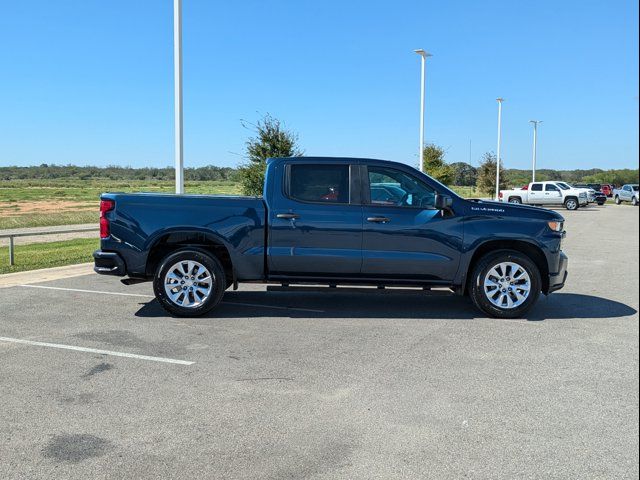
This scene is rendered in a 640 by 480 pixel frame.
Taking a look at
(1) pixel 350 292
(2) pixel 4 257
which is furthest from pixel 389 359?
(2) pixel 4 257

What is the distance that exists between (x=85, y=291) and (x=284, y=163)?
388cm

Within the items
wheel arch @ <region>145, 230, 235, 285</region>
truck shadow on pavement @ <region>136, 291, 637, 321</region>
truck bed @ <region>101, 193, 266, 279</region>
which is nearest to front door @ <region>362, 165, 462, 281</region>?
truck shadow on pavement @ <region>136, 291, 637, 321</region>

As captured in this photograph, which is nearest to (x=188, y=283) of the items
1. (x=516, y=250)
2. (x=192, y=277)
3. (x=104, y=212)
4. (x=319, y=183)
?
(x=192, y=277)

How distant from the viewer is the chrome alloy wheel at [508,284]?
7266 millimetres

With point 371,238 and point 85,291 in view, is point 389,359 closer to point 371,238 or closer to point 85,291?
point 371,238

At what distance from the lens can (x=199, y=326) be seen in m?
6.89

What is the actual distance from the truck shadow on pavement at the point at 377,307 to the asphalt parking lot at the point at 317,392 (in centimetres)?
6

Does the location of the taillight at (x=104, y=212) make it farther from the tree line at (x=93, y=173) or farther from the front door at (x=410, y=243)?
the tree line at (x=93, y=173)

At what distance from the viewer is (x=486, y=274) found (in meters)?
7.25

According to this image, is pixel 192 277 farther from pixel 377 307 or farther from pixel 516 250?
pixel 516 250

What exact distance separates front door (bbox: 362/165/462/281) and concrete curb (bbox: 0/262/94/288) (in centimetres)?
590

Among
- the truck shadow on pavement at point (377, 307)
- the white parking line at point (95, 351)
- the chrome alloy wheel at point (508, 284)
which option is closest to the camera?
the white parking line at point (95, 351)

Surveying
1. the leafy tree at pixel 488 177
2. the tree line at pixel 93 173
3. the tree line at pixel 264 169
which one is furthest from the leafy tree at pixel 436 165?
the tree line at pixel 93 173

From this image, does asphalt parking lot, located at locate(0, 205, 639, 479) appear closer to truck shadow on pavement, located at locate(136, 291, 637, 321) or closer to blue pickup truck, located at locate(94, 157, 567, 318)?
truck shadow on pavement, located at locate(136, 291, 637, 321)
